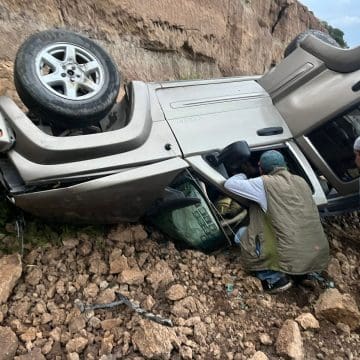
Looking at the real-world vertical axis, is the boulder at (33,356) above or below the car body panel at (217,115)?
below

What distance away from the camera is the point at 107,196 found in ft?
11.2

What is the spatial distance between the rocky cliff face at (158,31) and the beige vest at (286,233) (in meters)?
2.45

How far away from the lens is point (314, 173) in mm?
4215

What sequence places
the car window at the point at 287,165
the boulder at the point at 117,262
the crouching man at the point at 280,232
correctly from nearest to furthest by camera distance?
1. the boulder at the point at 117,262
2. the crouching man at the point at 280,232
3. the car window at the point at 287,165

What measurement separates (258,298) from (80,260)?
1326mm

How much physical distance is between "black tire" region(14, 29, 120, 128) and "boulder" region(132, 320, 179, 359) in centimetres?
153

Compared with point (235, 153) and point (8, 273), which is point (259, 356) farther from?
point (8, 273)

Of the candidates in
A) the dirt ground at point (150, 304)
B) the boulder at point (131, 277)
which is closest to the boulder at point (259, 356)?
the dirt ground at point (150, 304)

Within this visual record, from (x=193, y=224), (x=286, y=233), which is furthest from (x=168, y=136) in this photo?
(x=286, y=233)

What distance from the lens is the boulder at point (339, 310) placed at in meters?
3.37

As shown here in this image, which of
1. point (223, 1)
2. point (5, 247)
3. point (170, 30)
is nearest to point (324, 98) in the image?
point (5, 247)

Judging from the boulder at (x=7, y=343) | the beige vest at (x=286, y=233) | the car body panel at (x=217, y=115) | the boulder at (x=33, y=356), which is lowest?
the boulder at (x=7, y=343)

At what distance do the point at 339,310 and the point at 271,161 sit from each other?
3.99 ft

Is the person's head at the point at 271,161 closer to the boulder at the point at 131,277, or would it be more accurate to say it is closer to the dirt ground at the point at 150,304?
the dirt ground at the point at 150,304
